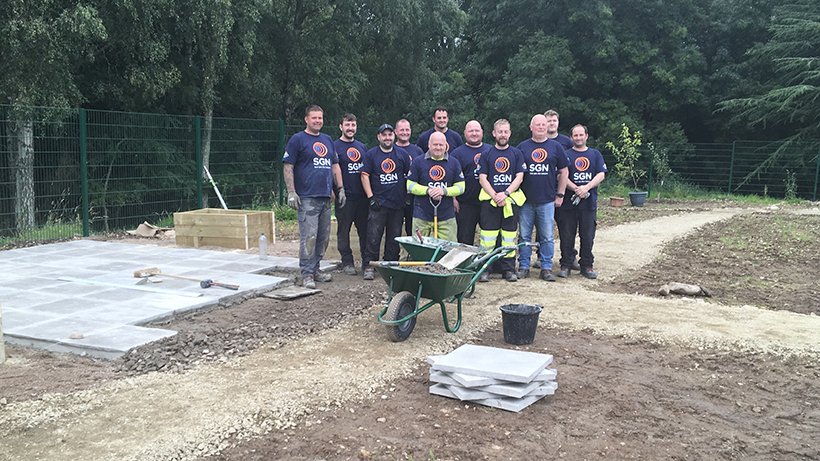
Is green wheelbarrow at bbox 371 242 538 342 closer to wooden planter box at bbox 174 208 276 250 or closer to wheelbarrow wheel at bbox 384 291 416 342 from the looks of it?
wheelbarrow wheel at bbox 384 291 416 342

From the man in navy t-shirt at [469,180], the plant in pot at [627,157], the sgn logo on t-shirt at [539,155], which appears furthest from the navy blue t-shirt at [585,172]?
the plant in pot at [627,157]

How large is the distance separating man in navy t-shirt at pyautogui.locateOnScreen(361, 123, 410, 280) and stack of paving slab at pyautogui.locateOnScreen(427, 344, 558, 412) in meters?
3.28

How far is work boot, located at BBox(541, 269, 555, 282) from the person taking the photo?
A: 707 cm

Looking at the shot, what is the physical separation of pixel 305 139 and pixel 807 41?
19098 mm

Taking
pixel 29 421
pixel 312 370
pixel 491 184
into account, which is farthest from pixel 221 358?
pixel 491 184

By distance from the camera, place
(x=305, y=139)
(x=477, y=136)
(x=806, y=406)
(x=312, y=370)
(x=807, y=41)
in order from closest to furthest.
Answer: (x=806, y=406)
(x=312, y=370)
(x=305, y=139)
(x=477, y=136)
(x=807, y=41)

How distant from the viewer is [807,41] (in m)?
19.3

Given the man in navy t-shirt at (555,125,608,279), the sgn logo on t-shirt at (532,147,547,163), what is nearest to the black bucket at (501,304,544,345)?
the sgn logo on t-shirt at (532,147,547,163)

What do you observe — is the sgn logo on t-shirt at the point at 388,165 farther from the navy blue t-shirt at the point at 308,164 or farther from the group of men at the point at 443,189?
the navy blue t-shirt at the point at 308,164

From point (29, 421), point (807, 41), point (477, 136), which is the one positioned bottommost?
point (29, 421)

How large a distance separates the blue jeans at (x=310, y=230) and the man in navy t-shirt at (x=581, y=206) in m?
2.80

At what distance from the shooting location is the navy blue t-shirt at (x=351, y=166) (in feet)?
23.3

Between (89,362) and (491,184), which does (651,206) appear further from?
(89,362)

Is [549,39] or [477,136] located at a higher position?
[549,39]
